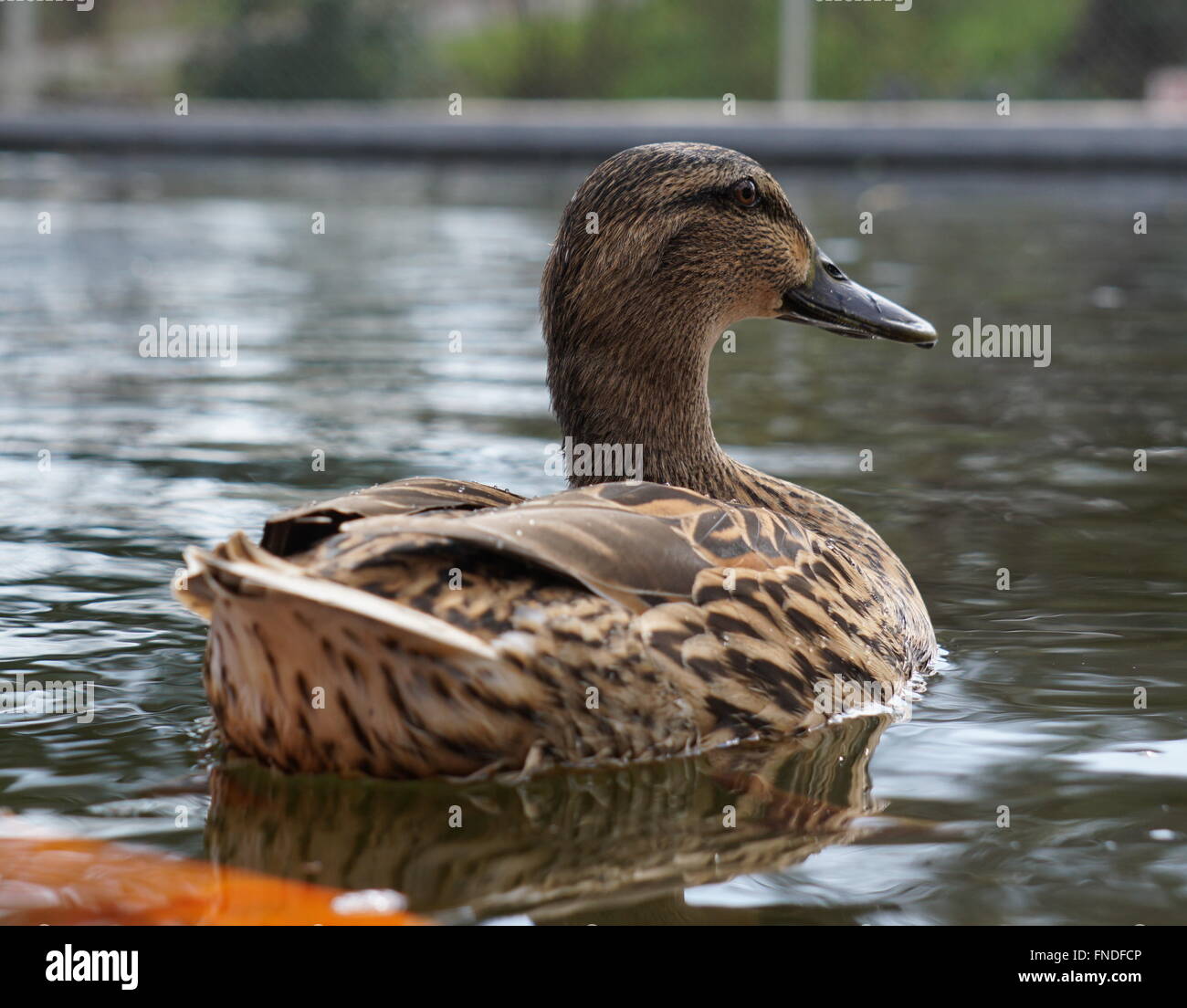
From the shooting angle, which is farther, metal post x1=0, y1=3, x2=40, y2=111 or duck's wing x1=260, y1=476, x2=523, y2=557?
metal post x1=0, y1=3, x2=40, y2=111

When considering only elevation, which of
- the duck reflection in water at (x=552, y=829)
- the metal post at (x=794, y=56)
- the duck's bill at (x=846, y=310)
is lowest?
the duck reflection in water at (x=552, y=829)

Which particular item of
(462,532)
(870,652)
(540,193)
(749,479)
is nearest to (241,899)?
(462,532)

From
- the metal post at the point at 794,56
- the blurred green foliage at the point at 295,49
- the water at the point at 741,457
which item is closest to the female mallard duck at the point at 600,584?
the water at the point at 741,457

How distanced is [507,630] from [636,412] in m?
1.07

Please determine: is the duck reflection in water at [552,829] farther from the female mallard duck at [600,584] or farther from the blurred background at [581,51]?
the blurred background at [581,51]

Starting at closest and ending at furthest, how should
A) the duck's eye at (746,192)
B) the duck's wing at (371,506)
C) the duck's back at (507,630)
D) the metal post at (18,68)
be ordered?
the duck's back at (507,630) < the duck's wing at (371,506) < the duck's eye at (746,192) < the metal post at (18,68)

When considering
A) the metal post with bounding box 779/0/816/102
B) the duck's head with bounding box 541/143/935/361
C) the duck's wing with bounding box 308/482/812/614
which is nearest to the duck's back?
the duck's wing with bounding box 308/482/812/614

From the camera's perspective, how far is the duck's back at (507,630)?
3.00 m

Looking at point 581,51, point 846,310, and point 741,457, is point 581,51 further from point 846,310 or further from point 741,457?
point 846,310

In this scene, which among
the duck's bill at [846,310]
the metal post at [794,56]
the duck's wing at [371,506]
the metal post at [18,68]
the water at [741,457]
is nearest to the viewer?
the water at [741,457]

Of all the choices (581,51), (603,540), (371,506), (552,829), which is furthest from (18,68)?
(552,829)

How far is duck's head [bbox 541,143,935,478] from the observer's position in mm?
3984

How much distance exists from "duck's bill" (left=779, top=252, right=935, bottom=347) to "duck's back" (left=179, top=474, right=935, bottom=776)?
846 mm

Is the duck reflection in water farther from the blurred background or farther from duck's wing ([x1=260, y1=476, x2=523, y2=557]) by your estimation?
the blurred background
